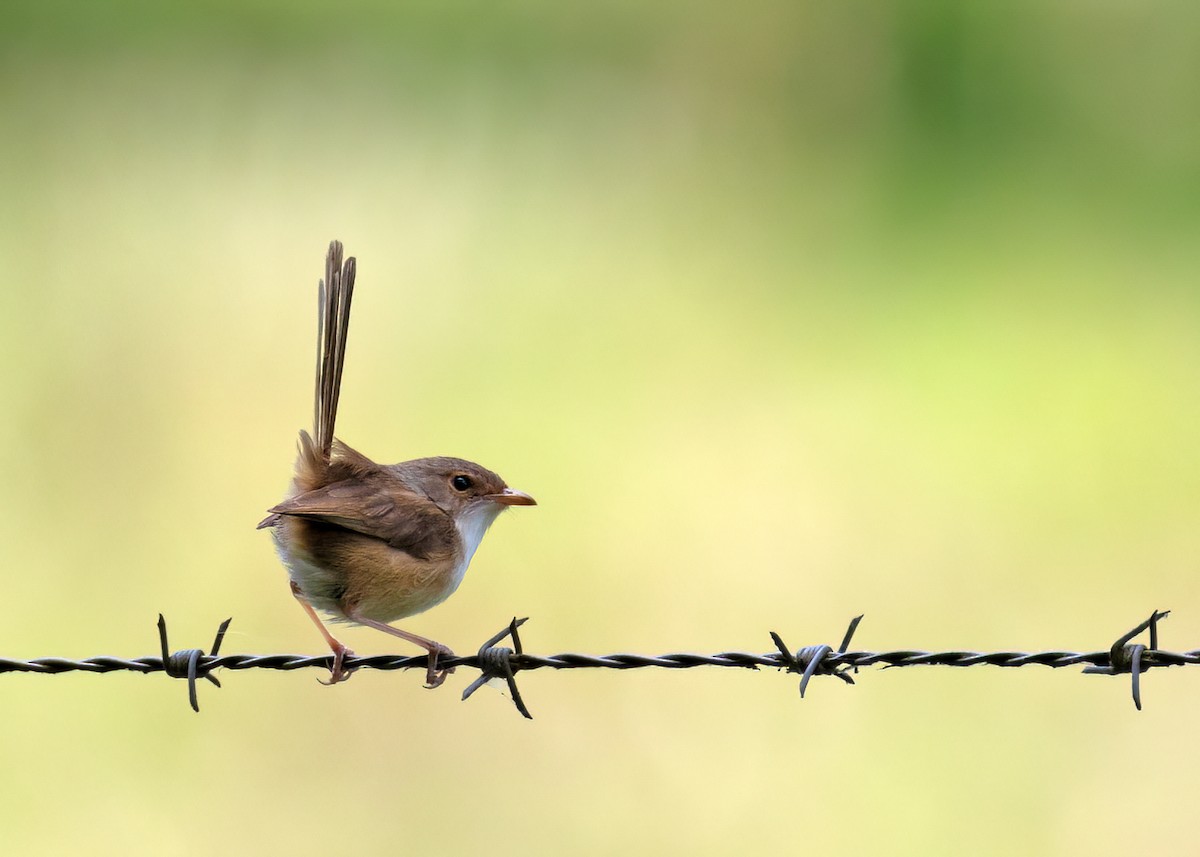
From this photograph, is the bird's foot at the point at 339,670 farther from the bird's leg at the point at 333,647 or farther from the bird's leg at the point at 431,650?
the bird's leg at the point at 431,650

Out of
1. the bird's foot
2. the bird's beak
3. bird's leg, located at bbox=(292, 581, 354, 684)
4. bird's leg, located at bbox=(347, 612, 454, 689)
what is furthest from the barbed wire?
the bird's beak

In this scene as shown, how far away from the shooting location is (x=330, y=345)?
4.81 m

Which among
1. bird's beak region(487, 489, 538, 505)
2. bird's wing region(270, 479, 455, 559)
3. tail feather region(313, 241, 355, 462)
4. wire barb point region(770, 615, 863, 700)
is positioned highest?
tail feather region(313, 241, 355, 462)

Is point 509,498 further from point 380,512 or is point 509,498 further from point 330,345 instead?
point 330,345

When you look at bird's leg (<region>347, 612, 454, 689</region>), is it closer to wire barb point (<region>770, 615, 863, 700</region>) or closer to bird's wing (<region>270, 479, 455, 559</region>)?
bird's wing (<region>270, 479, 455, 559</region>)

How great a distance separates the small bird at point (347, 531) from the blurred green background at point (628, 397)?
3.42m

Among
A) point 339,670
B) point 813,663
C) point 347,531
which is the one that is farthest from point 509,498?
point 813,663

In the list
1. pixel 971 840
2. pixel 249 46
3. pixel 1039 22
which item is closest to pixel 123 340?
pixel 249 46

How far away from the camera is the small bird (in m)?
4.71

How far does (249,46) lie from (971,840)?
11.4 m

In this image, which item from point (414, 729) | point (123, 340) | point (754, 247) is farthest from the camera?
point (754, 247)

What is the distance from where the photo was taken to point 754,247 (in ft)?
47.7

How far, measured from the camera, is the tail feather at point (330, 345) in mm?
4812

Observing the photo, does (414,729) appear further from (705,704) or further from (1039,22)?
(1039,22)
